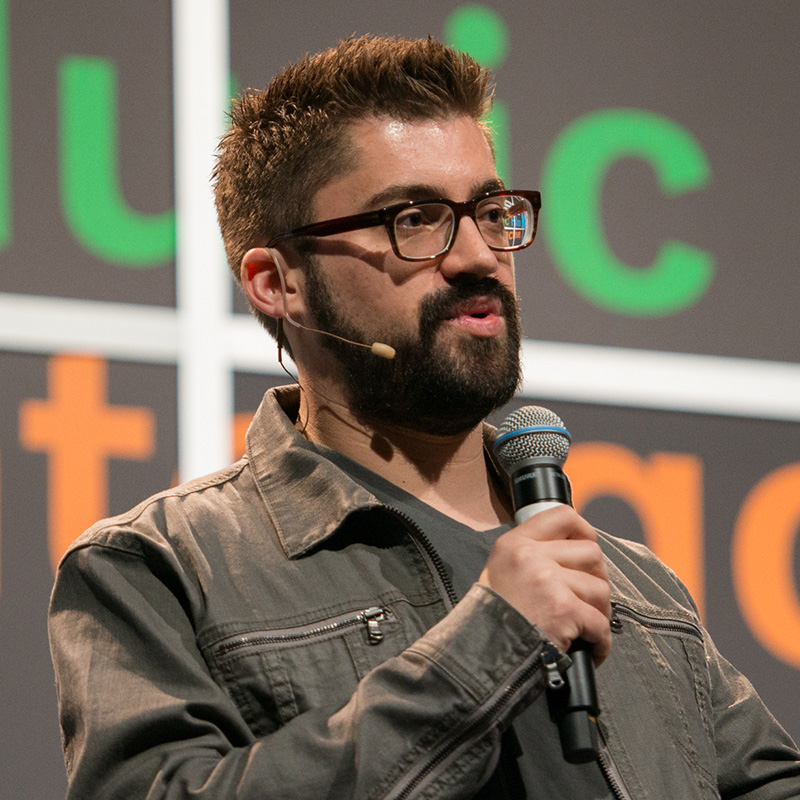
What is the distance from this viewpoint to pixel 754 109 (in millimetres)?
3342

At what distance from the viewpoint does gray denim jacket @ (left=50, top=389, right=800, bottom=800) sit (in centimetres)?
135

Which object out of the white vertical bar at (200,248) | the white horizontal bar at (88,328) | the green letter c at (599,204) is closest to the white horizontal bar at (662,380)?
the green letter c at (599,204)

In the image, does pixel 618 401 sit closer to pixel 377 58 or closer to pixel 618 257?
pixel 618 257

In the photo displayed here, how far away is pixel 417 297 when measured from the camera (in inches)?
72.1

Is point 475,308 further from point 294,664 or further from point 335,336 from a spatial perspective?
point 294,664

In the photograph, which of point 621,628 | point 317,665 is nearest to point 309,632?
point 317,665

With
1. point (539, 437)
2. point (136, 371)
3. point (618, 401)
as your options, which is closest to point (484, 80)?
point (539, 437)

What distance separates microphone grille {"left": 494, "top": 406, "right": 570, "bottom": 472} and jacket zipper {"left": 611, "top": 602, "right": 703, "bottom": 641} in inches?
13.8

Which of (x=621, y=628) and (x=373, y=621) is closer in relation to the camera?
(x=373, y=621)

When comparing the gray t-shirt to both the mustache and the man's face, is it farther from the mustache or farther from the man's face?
the mustache

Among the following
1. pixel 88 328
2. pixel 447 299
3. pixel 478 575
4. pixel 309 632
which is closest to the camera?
pixel 309 632

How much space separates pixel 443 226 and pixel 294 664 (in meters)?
0.68

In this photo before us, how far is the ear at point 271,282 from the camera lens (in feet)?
6.55

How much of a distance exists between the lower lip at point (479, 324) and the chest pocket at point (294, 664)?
467mm
